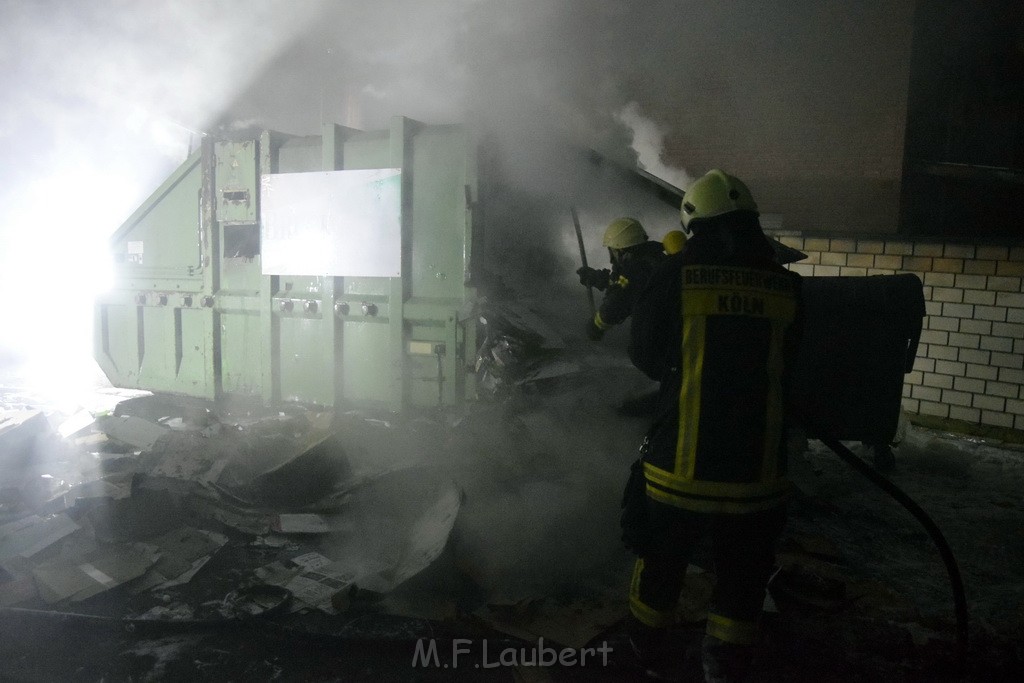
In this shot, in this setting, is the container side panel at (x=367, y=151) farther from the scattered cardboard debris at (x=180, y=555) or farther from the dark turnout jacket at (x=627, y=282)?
the scattered cardboard debris at (x=180, y=555)

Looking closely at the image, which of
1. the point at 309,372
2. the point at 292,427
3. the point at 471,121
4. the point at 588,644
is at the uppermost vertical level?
the point at 471,121

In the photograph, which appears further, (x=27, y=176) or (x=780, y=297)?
(x=27, y=176)

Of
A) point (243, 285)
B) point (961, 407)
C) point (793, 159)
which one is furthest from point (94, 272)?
point (961, 407)

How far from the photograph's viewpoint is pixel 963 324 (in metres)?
5.85

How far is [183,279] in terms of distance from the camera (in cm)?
586

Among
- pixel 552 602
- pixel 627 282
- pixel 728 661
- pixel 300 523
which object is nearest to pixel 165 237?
pixel 300 523

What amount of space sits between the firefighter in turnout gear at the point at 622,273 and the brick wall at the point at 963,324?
3.50 meters

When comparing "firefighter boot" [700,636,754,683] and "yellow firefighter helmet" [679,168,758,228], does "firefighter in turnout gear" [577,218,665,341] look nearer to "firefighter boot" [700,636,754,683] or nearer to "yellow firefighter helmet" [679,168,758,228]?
"yellow firefighter helmet" [679,168,758,228]

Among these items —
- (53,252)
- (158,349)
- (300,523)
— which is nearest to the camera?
(300,523)

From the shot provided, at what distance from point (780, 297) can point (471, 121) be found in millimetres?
3115

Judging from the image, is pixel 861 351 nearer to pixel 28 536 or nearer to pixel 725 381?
pixel 725 381

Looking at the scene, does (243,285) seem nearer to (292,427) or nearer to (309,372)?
(309,372)

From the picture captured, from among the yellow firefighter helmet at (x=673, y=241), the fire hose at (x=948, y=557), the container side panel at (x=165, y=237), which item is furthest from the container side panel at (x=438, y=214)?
the fire hose at (x=948, y=557)

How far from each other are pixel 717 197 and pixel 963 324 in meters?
4.97
